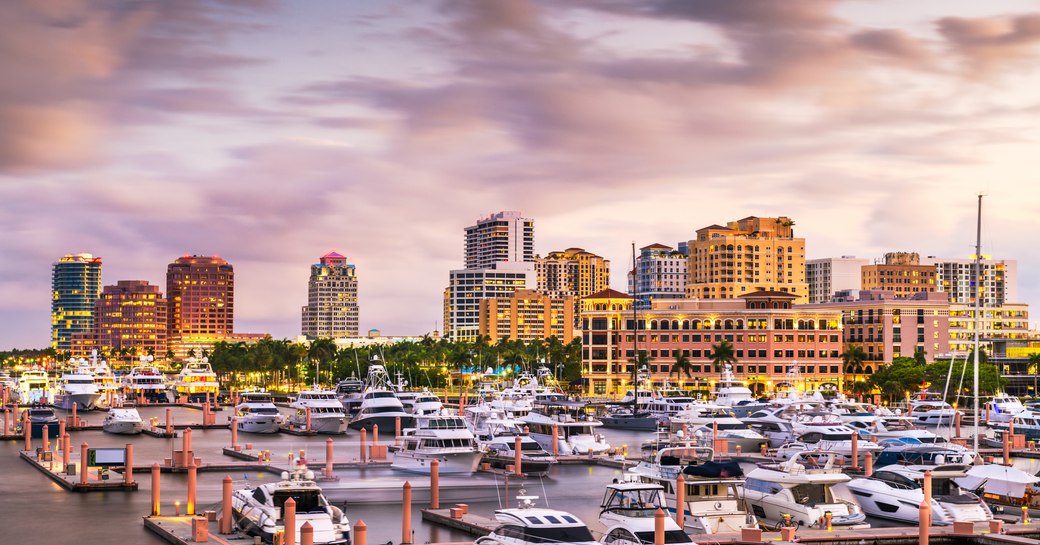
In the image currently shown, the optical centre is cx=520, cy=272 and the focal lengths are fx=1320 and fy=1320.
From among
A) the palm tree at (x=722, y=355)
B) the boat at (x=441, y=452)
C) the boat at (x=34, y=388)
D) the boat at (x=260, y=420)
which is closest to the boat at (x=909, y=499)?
the boat at (x=441, y=452)

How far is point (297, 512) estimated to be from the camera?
41.2 m

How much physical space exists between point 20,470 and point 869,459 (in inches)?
1759

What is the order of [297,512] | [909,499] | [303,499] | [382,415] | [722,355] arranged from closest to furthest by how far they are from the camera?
[297,512]
[303,499]
[909,499]
[382,415]
[722,355]

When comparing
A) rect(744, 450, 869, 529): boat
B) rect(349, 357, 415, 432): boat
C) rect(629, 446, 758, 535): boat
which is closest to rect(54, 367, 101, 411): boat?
rect(349, 357, 415, 432): boat

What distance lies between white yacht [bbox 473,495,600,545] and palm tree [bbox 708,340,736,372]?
499ft

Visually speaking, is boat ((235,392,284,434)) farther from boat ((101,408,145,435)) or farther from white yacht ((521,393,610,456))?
white yacht ((521,393,610,456))

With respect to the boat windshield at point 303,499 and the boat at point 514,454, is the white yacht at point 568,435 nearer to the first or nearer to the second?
the boat at point 514,454

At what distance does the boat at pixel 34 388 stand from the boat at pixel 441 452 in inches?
4355

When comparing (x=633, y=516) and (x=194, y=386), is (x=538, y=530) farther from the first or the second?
(x=194, y=386)

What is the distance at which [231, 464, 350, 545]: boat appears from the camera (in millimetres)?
40344

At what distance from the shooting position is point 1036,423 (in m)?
95.7

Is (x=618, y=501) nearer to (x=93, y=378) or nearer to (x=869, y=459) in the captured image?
(x=869, y=459)

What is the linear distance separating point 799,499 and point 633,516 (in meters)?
9.20

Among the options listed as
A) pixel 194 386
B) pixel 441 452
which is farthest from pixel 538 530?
pixel 194 386
